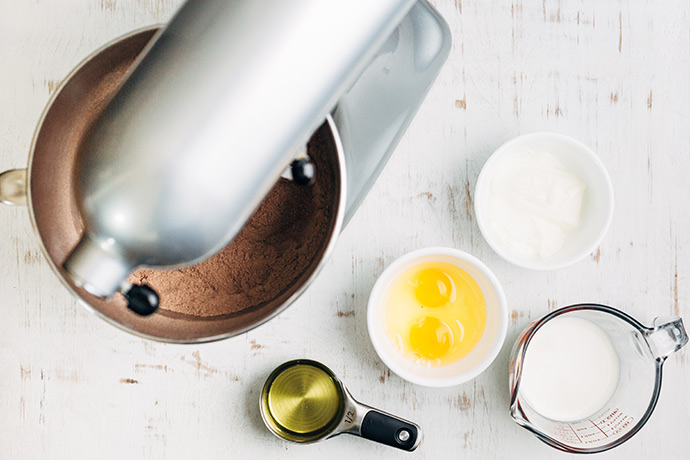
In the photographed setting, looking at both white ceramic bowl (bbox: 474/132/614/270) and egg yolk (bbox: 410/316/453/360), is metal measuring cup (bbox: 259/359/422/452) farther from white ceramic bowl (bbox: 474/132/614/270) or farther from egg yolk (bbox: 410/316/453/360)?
white ceramic bowl (bbox: 474/132/614/270)

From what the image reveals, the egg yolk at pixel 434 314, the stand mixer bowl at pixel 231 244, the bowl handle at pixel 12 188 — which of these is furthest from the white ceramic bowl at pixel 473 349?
the bowl handle at pixel 12 188

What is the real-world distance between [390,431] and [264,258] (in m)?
0.26

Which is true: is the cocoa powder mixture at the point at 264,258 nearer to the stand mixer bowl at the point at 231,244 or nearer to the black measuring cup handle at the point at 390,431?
the stand mixer bowl at the point at 231,244

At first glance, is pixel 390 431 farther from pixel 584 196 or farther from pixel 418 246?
pixel 584 196

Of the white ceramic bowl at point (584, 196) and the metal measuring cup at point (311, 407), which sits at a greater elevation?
the white ceramic bowl at point (584, 196)

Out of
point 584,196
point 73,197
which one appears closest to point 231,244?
point 73,197

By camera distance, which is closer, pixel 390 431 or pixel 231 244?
pixel 231 244

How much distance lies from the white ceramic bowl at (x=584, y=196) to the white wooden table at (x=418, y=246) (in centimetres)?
3

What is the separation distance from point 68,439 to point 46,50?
45cm

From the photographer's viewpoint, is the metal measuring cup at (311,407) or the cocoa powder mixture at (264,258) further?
the metal measuring cup at (311,407)

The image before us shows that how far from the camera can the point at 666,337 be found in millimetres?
718

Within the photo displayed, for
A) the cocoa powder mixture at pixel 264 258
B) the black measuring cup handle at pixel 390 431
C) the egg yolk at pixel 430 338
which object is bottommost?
the black measuring cup handle at pixel 390 431

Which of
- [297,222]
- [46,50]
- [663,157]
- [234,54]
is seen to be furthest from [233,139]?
[663,157]

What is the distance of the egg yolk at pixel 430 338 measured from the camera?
0.74 m
